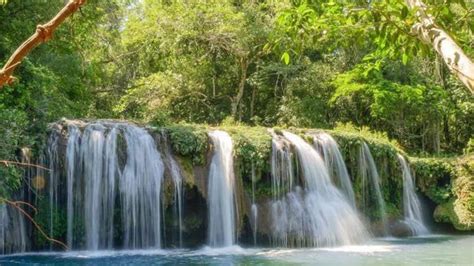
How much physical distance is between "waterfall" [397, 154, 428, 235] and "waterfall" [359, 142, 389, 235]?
35.2 inches

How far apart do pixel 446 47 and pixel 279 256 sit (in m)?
9.33

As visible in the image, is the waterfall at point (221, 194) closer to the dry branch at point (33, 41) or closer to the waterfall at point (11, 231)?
the waterfall at point (11, 231)

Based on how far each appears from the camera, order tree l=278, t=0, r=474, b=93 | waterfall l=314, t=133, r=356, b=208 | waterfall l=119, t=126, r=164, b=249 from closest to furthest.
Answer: tree l=278, t=0, r=474, b=93, waterfall l=119, t=126, r=164, b=249, waterfall l=314, t=133, r=356, b=208

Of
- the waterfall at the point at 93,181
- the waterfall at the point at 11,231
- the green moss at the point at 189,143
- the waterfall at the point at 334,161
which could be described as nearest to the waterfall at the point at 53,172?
the waterfall at the point at 93,181

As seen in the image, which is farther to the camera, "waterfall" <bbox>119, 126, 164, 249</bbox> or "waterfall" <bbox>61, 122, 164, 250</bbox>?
"waterfall" <bbox>119, 126, 164, 249</bbox>

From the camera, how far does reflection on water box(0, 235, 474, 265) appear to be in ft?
33.0

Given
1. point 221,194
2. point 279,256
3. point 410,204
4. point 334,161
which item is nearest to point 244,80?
point 334,161

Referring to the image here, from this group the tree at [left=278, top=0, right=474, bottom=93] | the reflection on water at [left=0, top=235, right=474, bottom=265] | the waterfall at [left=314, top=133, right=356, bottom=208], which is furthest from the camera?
the waterfall at [left=314, top=133, right=356, bottom=208]

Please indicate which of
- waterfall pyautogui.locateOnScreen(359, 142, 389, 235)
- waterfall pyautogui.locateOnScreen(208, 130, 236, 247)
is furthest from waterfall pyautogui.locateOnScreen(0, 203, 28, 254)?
waterfall pyautogui.locateOnScreen(359, 142, 389, 235)

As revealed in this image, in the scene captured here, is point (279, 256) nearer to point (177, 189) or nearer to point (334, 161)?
point (177, 189)

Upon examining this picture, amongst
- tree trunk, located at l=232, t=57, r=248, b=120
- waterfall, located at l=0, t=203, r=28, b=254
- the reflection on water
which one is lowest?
the reflection on water

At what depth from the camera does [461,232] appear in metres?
16.4

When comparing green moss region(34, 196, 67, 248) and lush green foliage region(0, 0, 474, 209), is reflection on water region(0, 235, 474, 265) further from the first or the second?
lush green foliage region(0, 0, 474, 209)

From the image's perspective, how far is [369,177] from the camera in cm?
1642
